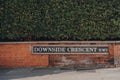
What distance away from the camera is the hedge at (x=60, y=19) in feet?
38.3

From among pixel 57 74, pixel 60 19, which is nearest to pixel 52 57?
pixel 57 74

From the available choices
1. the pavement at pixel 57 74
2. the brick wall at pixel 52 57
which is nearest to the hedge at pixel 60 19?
A: the brick wall at pixel 52 57

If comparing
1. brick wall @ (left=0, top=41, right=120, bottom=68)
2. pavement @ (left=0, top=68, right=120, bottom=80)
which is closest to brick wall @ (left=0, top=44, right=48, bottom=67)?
brick wall @ (left=0, top=41, right=120, bottom=68)

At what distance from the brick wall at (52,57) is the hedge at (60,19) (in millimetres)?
248

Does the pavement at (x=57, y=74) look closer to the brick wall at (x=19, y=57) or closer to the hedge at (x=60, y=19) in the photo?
the brick wall at (x=19, y=57)

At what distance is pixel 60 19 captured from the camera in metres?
11.8

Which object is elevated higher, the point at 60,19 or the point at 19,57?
the point at 60,19

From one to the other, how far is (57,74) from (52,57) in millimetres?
1037

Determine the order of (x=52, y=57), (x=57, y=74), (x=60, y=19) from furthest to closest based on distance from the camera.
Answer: (x=52, y=57), (x=60, y=19), (x=57, y=74)

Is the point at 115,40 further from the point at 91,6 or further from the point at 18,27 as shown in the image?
the point at 18,27

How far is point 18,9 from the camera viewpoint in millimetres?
12008

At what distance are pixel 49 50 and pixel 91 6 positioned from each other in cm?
199

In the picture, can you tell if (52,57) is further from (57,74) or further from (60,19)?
(60,19)

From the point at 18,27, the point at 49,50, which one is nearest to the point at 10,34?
the point at 18,27
